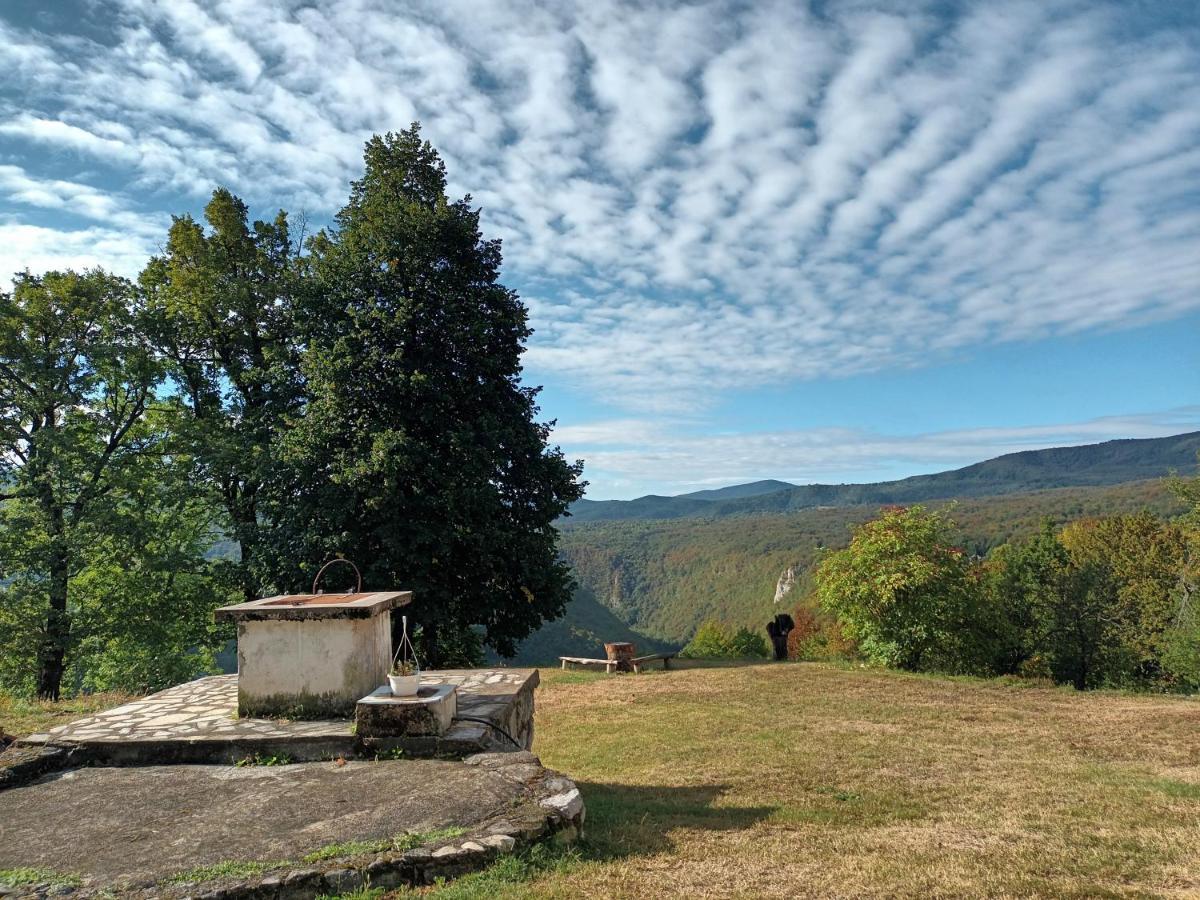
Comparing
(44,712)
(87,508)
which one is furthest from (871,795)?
(87,508)

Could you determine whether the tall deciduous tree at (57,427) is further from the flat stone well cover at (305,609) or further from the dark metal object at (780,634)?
the dark metal object at (780,634)

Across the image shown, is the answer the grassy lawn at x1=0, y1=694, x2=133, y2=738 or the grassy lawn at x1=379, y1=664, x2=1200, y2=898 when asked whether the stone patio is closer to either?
the grassy lawn at x1=379, y1=664, x2=1200, y2=898

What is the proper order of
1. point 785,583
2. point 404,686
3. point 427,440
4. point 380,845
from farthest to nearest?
point 785,583, point 427,440, point 404,686, point 380,845

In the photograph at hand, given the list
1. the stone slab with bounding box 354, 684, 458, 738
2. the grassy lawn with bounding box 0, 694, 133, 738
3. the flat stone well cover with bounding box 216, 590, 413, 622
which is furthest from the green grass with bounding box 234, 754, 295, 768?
the grassy lawn with bounding box 0, 694, 133, 738

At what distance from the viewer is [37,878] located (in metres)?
4.22

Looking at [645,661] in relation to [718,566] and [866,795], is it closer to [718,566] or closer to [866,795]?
[866,795]

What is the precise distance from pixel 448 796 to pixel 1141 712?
45.7 feet

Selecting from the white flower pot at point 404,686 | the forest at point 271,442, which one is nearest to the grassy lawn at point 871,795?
the white flower pot at point 404,686

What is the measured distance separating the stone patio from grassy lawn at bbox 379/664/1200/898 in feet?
4.60

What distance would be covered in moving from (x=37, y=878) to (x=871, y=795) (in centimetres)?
709

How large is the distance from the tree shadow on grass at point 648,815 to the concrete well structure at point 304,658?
2877 millimetres

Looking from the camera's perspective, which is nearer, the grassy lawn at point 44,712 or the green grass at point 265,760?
the green grass at point 265,760

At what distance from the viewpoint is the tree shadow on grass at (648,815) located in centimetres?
515

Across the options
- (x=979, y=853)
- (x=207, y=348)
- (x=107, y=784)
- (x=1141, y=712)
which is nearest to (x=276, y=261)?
(x=207, y=348)
